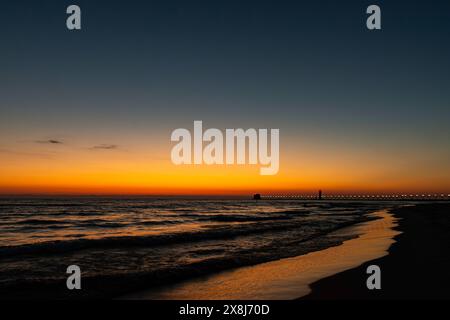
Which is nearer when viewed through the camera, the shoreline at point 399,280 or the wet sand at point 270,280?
the shoreline at point 399,280

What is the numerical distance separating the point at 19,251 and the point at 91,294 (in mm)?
10180

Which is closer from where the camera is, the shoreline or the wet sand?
the shoreline

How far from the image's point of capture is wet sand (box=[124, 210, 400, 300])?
9.67 metres

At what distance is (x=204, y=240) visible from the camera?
2302 centimetres

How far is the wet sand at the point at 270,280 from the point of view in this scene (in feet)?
31.7

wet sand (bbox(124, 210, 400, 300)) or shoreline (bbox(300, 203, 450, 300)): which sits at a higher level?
shoreline (bbox(300, 203, 450, 300))

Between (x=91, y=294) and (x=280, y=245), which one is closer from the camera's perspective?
(x=91, y=294)

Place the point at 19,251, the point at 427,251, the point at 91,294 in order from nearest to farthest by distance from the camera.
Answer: the point at 91,294 → the point at 427,251 → the point at 19,251

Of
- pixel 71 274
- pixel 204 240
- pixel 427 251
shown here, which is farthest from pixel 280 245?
pixel 71 274

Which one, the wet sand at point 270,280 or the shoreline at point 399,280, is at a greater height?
the shoreline at point 399,280

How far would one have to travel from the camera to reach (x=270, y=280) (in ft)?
36.8

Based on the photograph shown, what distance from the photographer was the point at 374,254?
15.5 meters

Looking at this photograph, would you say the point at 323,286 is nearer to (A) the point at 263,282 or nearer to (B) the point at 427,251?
(A) the point at 263,282
